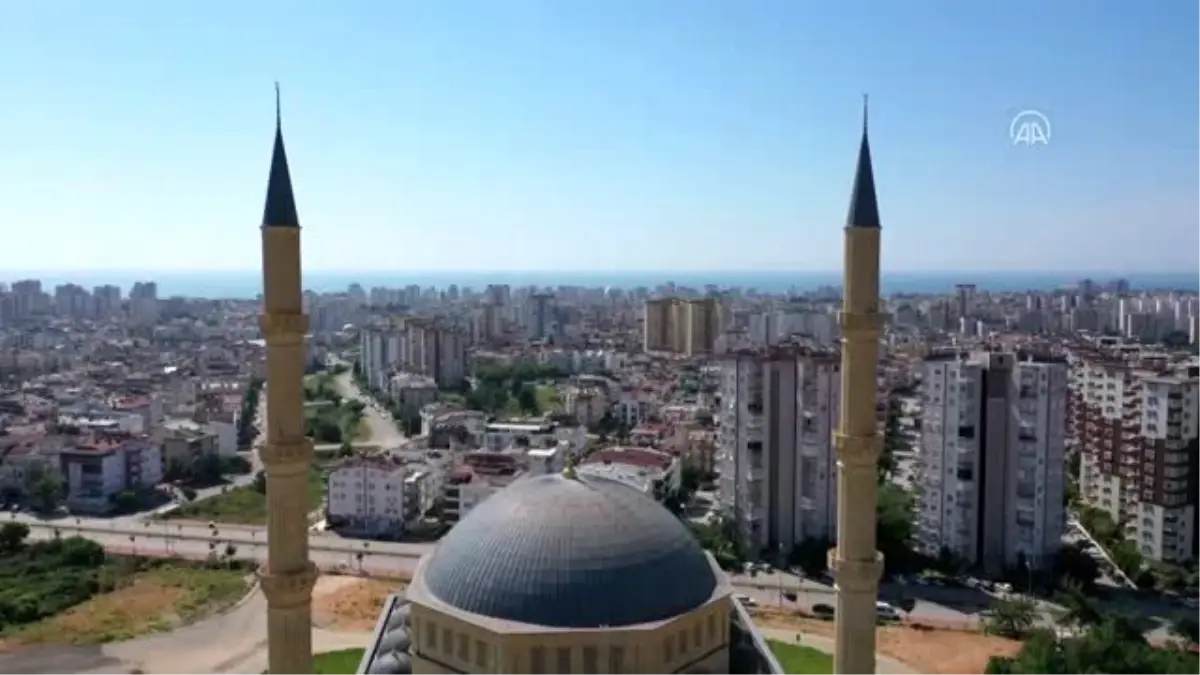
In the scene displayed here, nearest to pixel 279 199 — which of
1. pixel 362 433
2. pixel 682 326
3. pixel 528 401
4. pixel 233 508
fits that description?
pixel 233 508

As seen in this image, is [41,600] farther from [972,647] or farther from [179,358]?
[179,358]

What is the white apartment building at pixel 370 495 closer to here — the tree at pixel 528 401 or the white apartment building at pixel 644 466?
the white apartment building at pixel 644 466

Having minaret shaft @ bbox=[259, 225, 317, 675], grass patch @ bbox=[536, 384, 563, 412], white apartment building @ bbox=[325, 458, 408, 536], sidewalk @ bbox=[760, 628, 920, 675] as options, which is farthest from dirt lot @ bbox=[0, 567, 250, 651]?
grass patch @ bbox=[536, 384, 563, 412]

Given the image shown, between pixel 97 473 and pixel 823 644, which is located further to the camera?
pixel 97 473

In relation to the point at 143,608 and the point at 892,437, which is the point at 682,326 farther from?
the point at 143,608

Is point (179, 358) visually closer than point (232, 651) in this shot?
No

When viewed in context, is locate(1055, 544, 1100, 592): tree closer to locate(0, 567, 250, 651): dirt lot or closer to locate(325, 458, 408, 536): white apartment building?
locate(325, 458, 408, 536): white apartment building

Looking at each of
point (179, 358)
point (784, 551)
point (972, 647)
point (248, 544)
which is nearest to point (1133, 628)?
point (972, 647)
